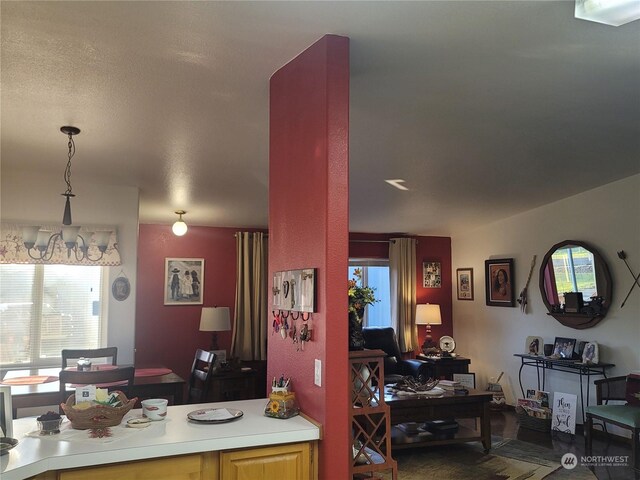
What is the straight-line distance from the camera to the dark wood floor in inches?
168

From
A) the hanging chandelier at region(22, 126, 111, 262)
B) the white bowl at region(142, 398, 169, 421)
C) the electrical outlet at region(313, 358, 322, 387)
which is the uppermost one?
the hanging chandelier at region(22, 126, 111, 262)

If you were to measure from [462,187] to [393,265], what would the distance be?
2556mm

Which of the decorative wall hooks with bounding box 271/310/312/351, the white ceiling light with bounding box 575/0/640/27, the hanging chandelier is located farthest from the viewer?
the hanging chandelier

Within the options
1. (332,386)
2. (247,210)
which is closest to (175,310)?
(247,210)

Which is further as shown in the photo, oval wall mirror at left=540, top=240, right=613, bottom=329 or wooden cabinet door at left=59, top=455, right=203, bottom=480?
oval wall mirror at left=540, top=240, right=613, bottom=329

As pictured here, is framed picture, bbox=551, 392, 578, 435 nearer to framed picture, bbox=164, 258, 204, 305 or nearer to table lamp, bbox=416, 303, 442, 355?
table lamp, bbox=416, 303, 442, 355

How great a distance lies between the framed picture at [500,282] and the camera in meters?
6.67

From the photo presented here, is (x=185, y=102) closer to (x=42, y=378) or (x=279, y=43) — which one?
(x=279, y=43)

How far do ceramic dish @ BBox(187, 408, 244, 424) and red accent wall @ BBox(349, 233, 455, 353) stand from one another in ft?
17.6

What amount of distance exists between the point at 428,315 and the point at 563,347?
1.99 m

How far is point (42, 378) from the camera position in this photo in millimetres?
3982

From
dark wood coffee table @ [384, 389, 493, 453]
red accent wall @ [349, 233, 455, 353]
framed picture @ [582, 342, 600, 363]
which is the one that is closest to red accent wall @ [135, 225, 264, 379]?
red accent wall @ [349, 233, 455, 353]

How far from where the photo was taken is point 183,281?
6742 millimetres

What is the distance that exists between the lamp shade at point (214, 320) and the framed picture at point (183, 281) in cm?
67
